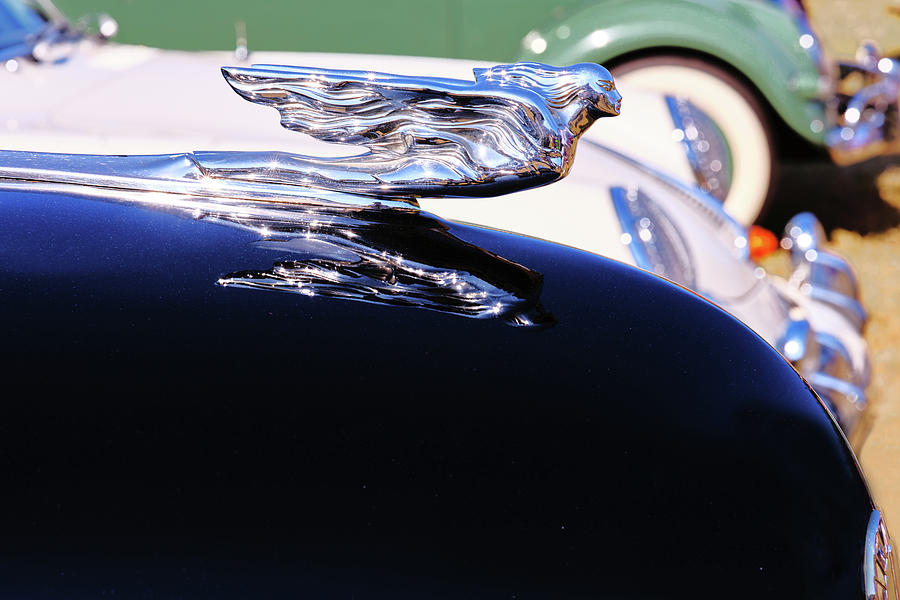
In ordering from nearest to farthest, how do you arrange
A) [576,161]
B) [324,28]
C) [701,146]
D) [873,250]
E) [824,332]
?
[576,161] → [824,332] → [701,146] → [324,28] → [873,250]

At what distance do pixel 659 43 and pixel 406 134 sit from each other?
12.3 feet

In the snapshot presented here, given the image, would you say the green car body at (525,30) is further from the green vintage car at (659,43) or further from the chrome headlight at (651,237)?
the chrome headlight at (651,237)

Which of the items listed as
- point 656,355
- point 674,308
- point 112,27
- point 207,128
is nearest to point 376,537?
point 656,355

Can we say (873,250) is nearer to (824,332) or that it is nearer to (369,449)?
(824,332)

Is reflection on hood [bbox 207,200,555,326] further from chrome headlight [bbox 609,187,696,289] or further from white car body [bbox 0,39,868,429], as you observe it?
chrome headlight [bbox 609,187,696,289]

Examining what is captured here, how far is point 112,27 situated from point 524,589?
334 centimetres

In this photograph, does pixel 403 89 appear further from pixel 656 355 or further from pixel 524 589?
pixel 524 589

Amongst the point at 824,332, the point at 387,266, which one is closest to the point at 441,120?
the point at 387,266

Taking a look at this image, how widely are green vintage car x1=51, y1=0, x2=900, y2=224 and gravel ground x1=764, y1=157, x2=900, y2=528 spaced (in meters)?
0.56

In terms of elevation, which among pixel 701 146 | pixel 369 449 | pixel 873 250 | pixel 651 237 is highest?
pixel 873 250

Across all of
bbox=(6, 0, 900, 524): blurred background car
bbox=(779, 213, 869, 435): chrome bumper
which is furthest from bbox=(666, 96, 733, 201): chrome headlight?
bbox=(6, 0, 900, 524): blurred background car

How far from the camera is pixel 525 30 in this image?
490 cm

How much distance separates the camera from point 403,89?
4.08 ft

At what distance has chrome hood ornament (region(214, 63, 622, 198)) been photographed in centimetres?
124
